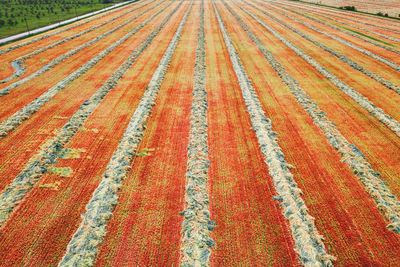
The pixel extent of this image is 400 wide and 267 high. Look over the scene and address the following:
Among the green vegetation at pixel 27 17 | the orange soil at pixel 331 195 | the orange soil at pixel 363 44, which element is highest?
the green vegetation at pixel 27 17

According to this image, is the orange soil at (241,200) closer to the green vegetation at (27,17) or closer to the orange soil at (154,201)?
the orange soil at (154,201)

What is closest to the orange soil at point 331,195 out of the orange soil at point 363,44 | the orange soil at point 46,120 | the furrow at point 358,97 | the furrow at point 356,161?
the furrow at point 356,161

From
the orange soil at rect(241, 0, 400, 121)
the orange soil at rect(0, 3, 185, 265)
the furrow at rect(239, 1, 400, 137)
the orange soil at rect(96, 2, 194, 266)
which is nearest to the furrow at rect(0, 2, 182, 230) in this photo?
the orange soil at rect(0, 3, 185, 265)

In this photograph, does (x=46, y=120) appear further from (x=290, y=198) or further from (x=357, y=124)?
(x=357, y=124)

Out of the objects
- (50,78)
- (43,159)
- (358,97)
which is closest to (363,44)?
(358,97)

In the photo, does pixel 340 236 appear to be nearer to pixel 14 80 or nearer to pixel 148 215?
pixel 148 215

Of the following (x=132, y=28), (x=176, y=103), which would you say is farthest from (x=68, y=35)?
(x=176, y=103)
